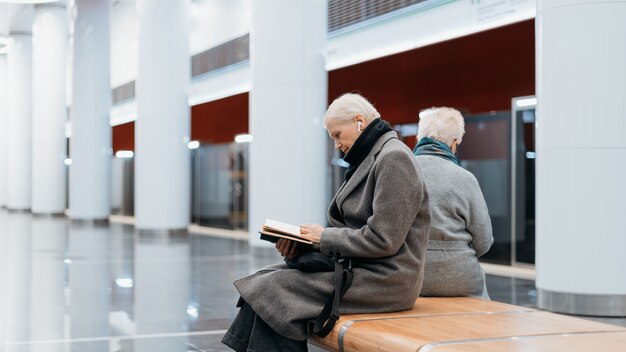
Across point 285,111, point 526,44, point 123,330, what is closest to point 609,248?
point 123,330

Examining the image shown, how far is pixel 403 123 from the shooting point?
54.1ft

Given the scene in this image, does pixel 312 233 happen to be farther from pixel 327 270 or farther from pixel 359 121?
pixel 359 121

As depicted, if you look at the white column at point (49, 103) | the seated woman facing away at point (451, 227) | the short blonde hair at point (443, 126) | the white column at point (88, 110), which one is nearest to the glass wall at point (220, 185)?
the white column at point (88, 110)

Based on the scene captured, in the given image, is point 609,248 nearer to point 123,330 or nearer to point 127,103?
point 123,330

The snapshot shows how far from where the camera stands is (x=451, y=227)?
516 centimetres

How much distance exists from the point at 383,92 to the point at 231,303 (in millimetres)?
8488

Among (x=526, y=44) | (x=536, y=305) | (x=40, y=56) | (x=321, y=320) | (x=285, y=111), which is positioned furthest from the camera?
(x=40, y=56)

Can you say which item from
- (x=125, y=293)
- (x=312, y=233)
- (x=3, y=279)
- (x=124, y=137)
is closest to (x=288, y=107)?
(x=125, y=293)

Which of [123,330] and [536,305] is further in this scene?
[536,305]

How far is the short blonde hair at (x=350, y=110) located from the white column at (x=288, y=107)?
397 inches

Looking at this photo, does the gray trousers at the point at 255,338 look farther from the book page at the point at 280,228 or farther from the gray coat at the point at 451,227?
the gray coat at the point at 451,227

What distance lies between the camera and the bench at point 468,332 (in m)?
3.54

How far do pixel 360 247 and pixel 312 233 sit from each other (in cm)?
32

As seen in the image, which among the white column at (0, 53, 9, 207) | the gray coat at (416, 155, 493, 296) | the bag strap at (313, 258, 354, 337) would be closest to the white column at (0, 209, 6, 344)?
the bag strap at (313, 258, 354, 337)
